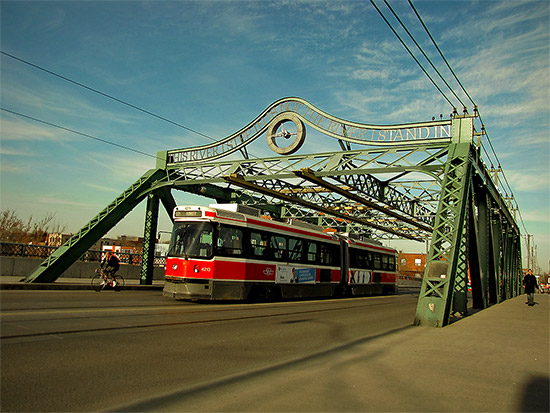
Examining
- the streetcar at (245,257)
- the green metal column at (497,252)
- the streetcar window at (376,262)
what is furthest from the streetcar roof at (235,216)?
the green metal column at (497,252)

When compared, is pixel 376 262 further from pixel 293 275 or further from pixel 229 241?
pixel 229 241

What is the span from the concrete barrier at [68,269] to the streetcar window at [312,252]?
43.1 ft

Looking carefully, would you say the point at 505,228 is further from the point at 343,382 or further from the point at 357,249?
the point at 343,382

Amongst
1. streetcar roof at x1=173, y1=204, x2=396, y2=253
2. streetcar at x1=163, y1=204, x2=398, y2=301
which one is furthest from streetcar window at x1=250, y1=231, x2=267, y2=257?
streetcar roof at x1=173, y1=204, x2=396, y2=253

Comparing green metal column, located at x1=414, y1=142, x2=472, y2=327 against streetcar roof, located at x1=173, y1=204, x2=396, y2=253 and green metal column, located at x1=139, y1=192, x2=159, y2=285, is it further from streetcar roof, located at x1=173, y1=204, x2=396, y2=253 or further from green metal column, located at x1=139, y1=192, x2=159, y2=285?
green metal column, located at x1=139, y1=192, x2=159, y2=285

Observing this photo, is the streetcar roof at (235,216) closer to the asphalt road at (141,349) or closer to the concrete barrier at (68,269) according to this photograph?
A: the asphalt road at (141,349)

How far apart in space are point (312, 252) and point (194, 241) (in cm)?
691

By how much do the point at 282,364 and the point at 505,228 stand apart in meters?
29.9

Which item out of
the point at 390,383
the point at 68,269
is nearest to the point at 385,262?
the point at 68,269

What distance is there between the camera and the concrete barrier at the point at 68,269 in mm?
22203

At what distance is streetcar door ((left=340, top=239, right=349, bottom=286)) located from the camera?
23.5 m

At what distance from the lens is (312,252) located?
20.7m

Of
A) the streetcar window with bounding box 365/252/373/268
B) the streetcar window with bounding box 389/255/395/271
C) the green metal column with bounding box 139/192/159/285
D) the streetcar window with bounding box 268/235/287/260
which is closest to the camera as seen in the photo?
the streetcar window with bounding box 268/235/287/260

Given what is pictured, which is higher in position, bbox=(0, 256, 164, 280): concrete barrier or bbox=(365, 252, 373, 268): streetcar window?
bbox=(365, 252, 373, 268): streetcar window
